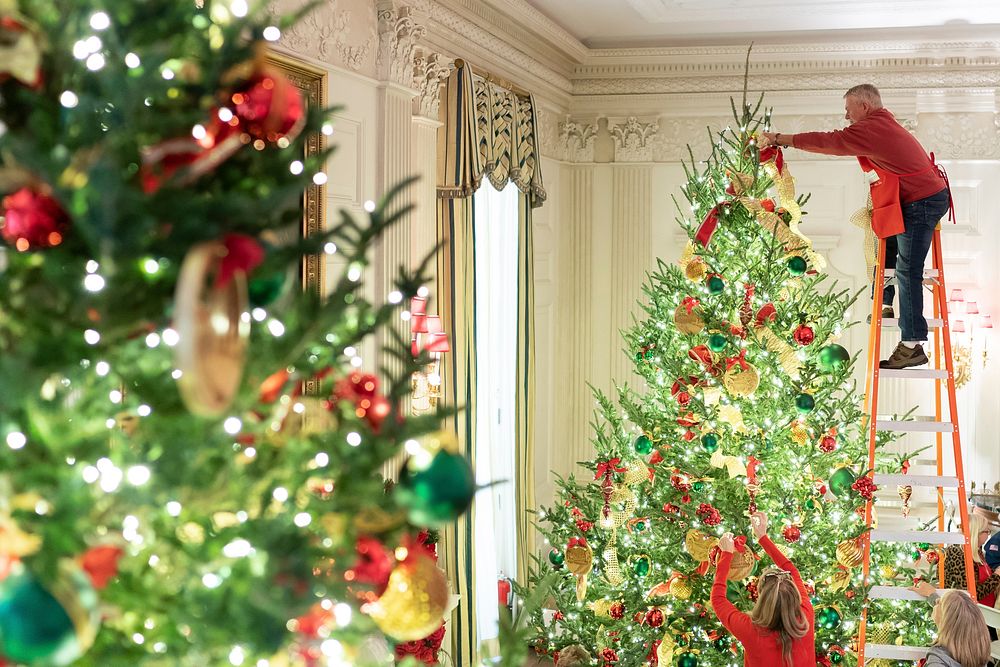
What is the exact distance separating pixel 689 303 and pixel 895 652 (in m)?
1.59

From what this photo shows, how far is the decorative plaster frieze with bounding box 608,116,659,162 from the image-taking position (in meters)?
6.77

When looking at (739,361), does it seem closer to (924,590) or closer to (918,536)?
(918,536)

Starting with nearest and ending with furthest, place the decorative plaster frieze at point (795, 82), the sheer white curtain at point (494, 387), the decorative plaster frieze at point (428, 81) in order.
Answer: the decorative plaster frieze at point (428, 81)
the sheer white curtain at point (494, 387)
the decorative plaster frieze at point (795, 82)

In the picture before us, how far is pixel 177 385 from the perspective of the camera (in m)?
1.03

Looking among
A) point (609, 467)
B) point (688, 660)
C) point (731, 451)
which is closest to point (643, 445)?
point (609, 467)

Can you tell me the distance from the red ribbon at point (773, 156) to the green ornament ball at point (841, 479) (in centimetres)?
127

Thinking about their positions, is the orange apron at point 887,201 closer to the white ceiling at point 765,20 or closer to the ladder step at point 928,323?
the ladder step at point 928,323

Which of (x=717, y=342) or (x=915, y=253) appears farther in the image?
(x=915, y=253)

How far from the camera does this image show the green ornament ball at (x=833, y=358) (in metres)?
3.62

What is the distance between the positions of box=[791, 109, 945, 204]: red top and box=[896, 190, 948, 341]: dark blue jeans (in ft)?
0.20

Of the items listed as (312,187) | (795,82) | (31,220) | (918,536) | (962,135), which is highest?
(795,82)

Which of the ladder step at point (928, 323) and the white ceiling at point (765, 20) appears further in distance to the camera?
the white ceiling at point (765, 20)

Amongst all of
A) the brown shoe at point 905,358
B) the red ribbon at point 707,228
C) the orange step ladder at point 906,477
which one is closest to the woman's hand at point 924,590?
the orange step ladder at point 906,477

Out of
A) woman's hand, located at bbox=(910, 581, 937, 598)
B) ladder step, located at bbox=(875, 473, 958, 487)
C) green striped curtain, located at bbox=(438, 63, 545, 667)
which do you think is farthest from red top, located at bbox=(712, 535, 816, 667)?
green striped curtain, located at bbox=(438, 63, 545, 667)
